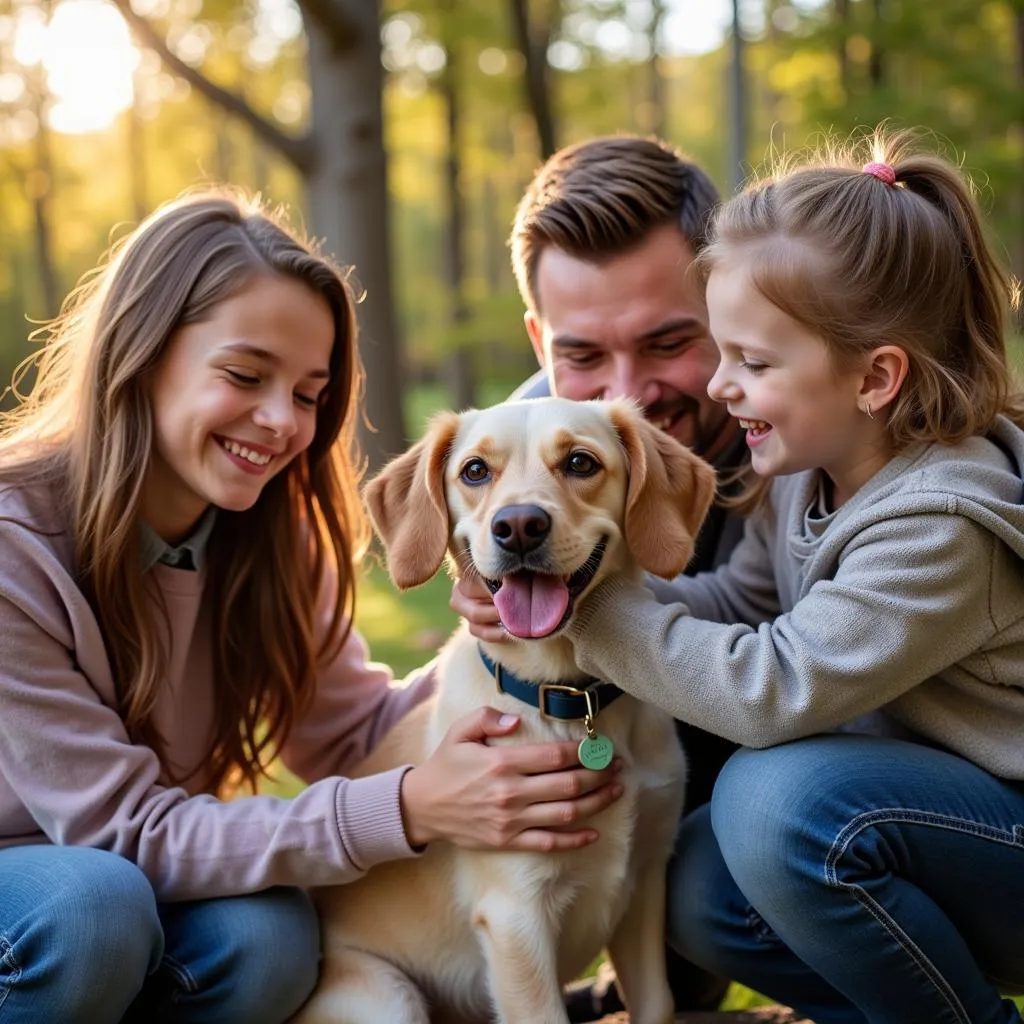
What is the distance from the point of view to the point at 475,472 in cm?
255

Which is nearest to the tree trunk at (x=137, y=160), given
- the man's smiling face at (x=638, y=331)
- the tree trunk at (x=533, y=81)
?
the tree trunk at (x=533, y=81)

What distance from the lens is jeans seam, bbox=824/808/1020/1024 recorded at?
2.23 meters

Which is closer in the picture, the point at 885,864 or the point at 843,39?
the point at 885,864

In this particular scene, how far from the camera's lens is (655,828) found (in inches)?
105

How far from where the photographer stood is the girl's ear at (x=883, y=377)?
2.31 metres

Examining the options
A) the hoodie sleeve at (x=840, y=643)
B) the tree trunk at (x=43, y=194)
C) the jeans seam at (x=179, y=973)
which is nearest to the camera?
the hoodie sleeve at (x=840, y=643)

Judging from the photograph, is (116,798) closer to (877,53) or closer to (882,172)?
(882,172)

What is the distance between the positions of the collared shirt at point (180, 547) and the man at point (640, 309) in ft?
3.17

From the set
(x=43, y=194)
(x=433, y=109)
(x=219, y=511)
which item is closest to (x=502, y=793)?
(x=219, y=511)

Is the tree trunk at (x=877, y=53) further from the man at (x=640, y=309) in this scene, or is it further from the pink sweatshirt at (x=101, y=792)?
the pink sweatshirt at (x=101, y=792)

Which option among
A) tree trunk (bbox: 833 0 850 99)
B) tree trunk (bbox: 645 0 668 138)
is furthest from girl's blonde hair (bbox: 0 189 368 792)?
tree trunk (bbox: 645 0 668 138)

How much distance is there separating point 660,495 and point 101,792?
4.19ft

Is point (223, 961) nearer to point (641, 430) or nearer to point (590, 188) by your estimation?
point (641, 430)

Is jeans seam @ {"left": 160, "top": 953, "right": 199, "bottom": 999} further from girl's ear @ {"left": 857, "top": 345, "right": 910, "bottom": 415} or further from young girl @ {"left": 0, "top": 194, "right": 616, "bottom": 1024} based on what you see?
girl's ear @ {"left": 857, "top": 345, "right": 910, "bottom": 415}
